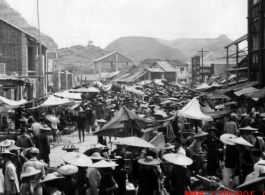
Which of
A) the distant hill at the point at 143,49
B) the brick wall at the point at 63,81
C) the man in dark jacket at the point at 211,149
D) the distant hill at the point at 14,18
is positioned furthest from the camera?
the distant hill at the point at 143,49

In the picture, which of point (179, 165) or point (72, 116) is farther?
point (72, 116)

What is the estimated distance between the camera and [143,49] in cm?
15325

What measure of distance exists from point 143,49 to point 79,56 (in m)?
51.3

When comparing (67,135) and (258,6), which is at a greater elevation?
(258,6)

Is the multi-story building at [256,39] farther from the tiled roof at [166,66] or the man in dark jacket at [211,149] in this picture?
the tiled roof at [166,66]

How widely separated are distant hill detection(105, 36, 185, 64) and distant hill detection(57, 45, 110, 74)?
25286mm

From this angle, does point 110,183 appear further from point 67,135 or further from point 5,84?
point 5,84

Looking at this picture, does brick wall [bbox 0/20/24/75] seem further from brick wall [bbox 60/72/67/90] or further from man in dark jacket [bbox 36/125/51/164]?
man in dark jacket [bbox 36/125/51/164]

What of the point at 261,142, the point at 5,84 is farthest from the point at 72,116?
the point at 261,142

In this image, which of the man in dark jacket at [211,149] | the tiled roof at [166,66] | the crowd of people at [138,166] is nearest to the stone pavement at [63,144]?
the crowd of people at [138,166]

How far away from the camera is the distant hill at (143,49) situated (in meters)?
137

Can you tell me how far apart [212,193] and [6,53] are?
90.4 feet

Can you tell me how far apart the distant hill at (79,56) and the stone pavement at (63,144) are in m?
74.2

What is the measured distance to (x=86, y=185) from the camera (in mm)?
6520
